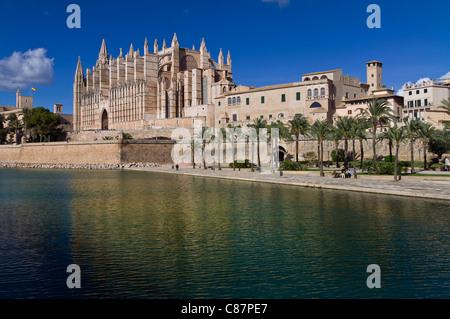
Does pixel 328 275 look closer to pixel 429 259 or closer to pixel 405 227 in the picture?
pixel 429 259

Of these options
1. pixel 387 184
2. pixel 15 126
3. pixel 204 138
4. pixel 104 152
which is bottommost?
pixel 387 184

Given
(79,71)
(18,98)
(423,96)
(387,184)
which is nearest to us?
(387,184)

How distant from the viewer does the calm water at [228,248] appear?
29.2ft

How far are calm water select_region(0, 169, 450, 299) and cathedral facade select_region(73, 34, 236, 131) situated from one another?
53.1 metres

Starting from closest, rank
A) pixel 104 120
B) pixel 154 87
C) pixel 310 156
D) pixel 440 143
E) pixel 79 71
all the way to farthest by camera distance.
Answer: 1. pixel 440 143
2. pixel 310 156
3. pixel 154 87
4. pixel 104 120
5. pixel 79 71

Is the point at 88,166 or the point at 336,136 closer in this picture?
the point at 336,136

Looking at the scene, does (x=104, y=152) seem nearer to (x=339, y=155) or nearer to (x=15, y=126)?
(x=339, y=155)

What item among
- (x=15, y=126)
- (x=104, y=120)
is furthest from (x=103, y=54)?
(x=15, y=126)

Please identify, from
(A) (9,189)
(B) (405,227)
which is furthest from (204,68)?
(B) (405,227)

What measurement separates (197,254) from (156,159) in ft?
159

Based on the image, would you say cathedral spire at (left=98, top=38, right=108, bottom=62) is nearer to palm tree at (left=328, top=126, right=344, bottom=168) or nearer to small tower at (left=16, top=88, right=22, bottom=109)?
small tower at (left=16, top=88, right=22, bottom=109)

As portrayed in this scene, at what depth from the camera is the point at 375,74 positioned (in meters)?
72.6

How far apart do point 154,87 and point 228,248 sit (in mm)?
72041
